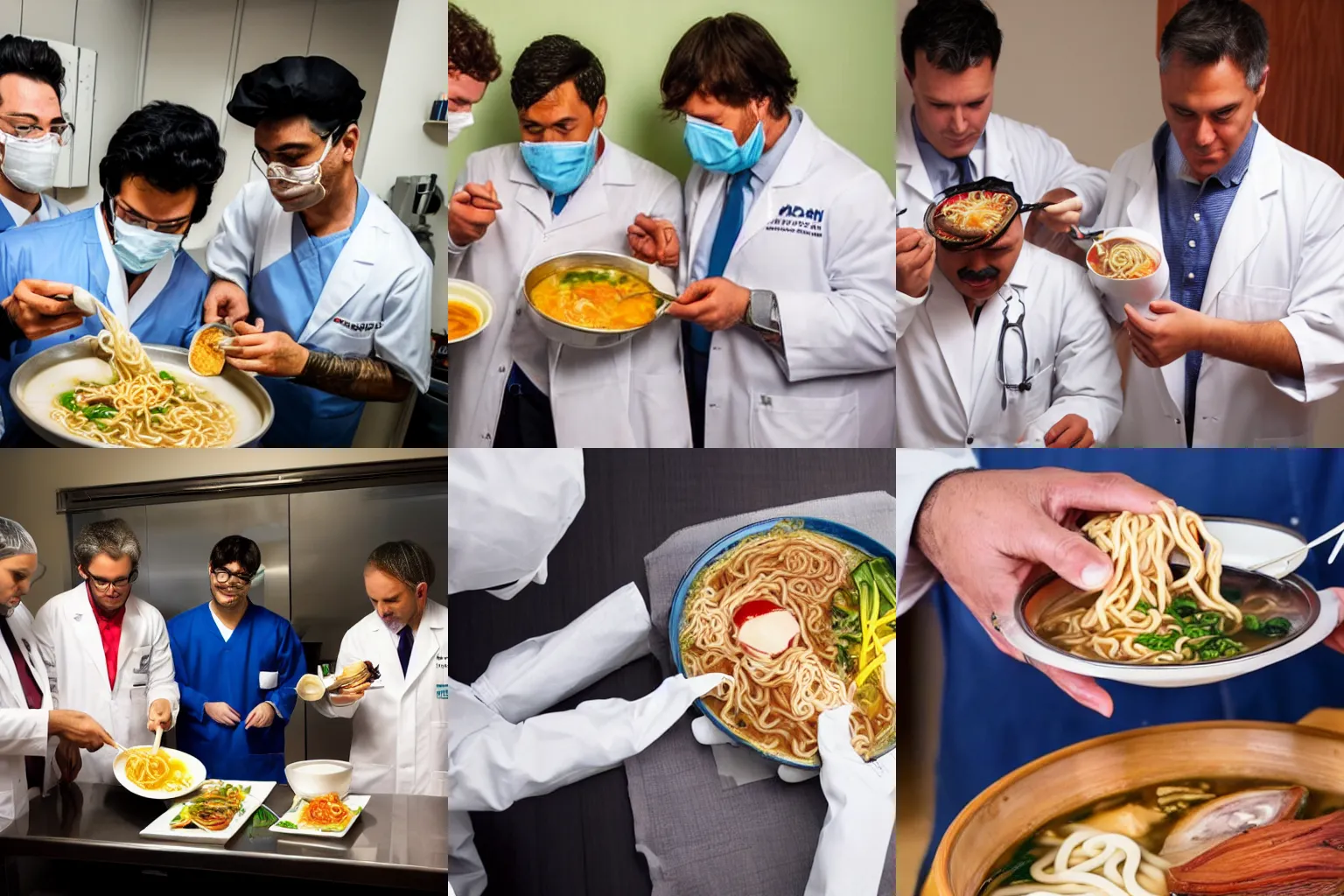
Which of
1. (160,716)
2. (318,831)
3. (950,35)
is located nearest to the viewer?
(950,35)

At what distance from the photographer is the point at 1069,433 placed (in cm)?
202

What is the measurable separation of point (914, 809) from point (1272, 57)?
183cm

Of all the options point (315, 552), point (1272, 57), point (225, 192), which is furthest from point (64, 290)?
point (1272, 57)

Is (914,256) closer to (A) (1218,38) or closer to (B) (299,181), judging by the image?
(A) (1218,38)

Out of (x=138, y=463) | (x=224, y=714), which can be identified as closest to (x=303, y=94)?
(x=138, y=463)

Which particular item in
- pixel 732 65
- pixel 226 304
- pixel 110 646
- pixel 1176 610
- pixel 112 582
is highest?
pixel 732 65

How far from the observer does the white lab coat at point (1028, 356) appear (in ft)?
6.59

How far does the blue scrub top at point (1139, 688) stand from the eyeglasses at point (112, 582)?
72.8 inches

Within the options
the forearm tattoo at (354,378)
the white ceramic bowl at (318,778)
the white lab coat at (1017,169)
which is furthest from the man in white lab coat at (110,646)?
the white lab coat at (1017,169)

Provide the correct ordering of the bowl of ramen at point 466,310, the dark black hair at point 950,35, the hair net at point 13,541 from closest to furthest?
the dark black hair at point 950,35, the bowl of ramen at point 466,310, the hair net at point 13,541

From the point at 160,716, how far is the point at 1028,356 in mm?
2145

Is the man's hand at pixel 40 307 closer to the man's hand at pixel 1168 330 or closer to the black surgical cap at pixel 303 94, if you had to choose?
the black surgical cap at pixel 303 94

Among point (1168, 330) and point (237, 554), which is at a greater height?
point (1168, 330)

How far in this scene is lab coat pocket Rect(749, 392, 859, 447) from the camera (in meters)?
2.04
